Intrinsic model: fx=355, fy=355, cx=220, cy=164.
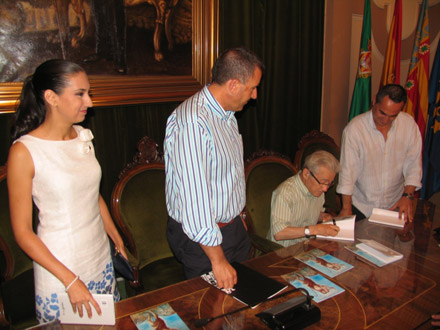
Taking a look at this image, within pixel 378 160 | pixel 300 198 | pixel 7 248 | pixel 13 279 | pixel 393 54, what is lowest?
pixel 13 279

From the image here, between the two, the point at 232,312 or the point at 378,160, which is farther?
the point at 378,160

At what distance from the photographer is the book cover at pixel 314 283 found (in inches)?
57.7

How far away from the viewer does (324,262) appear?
5.66 feet

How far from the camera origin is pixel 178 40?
107 inches

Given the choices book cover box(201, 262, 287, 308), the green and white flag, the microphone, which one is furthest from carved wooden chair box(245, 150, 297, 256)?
the green and white flag

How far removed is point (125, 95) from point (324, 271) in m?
1.77

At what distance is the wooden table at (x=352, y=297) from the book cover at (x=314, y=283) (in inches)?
1.1

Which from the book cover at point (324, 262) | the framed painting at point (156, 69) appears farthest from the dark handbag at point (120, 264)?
the framed painting at point (156, 69)

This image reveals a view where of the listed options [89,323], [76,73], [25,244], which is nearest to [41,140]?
[76,73]

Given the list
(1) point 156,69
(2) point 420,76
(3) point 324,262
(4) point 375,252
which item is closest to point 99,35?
(1) point 156,69

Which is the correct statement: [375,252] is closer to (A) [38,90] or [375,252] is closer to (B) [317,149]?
(B) [317,149]

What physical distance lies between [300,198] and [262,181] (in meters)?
0.54

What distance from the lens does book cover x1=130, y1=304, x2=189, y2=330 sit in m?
1.27

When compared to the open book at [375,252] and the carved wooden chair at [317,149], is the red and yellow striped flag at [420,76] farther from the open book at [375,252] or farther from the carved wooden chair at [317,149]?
the open book at [375,252]
